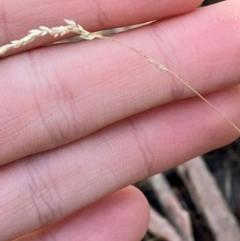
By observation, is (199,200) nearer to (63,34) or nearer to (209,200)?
(209,200)

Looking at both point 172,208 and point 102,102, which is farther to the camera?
point 172,208

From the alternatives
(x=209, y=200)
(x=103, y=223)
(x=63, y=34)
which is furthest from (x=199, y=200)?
(x=63, y=34)

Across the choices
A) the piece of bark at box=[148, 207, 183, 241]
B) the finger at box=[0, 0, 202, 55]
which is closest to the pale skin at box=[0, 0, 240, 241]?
the finger at box=[0, 0, 202, 55]

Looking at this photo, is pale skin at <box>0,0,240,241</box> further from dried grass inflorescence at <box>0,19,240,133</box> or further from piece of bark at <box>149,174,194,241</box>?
piece of bark at <box>149,174,194,241</box>

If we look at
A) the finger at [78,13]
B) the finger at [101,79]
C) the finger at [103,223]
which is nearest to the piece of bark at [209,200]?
the finger at [103,223]

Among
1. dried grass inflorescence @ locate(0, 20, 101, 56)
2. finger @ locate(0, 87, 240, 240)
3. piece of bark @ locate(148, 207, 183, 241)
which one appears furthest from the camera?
piece of bark @ locate(148, 207, 183, 241)

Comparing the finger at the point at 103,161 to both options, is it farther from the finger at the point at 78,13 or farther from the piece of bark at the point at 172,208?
the piece of bark at the point at 172,208
